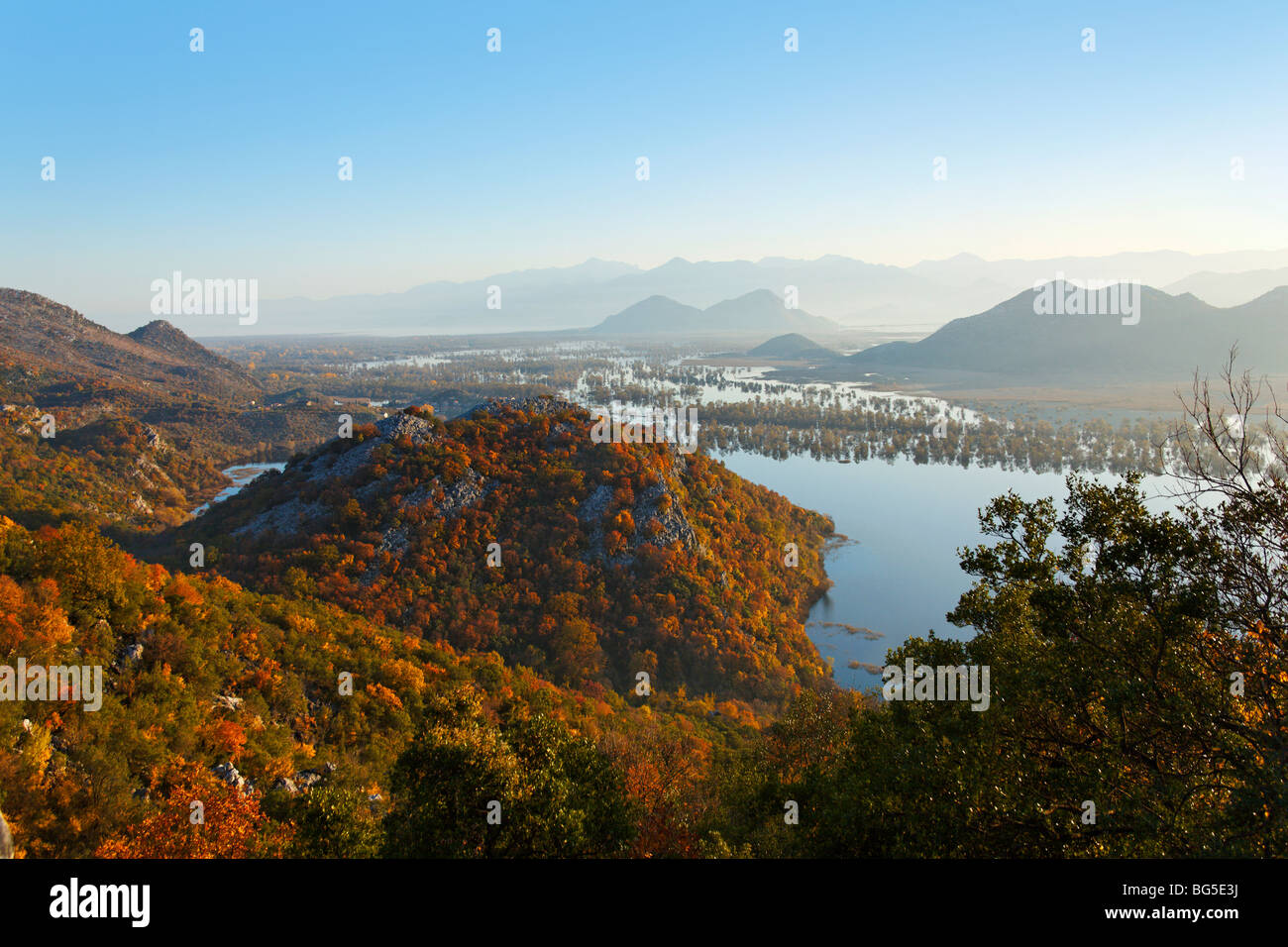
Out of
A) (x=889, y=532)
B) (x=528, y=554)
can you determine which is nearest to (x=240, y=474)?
(x=528, y=554)

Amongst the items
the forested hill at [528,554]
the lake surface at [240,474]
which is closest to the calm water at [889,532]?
the forested hill at [528,554]

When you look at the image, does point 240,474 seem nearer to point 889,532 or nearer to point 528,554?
point 528,554

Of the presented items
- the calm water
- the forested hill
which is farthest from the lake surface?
the calm water

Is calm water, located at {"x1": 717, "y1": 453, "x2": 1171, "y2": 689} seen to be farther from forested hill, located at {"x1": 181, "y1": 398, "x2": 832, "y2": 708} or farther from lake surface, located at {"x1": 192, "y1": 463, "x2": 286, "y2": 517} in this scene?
lake surface, located at {"x1": 192, "y1": 463, "x2": 286, "y2": 517}

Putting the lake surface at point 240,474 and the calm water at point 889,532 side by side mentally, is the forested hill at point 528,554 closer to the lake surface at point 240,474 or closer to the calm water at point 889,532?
the calm water at point 889,532
